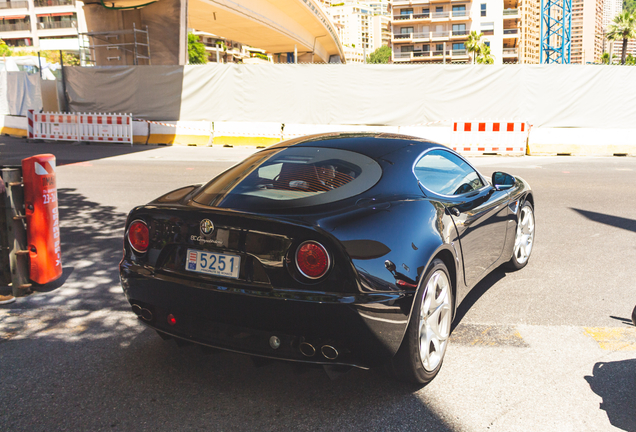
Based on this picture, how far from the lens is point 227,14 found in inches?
1239

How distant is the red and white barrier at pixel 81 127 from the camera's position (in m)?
19.4

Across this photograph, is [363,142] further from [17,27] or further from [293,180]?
[17,27]

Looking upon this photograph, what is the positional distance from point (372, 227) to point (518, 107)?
17409mm

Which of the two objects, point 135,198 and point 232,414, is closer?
point 232,414

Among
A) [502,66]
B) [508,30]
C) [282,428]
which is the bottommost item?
[282,428]

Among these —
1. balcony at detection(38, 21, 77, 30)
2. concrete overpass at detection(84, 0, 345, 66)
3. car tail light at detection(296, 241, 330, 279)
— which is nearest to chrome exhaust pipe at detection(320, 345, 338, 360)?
car tail light at detection(296, 241, 330, 279)

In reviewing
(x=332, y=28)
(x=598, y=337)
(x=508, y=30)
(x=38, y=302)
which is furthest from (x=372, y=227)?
(x=508, y=30)

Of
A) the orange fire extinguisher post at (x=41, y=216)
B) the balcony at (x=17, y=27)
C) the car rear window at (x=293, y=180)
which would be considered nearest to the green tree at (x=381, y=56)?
the balcony at (x=17, y=27)

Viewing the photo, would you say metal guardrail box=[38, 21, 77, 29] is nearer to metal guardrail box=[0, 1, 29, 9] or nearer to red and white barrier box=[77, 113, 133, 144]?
metal guardrail box=[0, 1, 29, 9]

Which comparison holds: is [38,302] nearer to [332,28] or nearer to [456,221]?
[456,221]

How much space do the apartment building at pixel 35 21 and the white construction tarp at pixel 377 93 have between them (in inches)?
3105

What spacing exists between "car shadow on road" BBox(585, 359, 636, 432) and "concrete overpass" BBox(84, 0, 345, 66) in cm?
2396

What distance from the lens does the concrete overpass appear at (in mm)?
23984

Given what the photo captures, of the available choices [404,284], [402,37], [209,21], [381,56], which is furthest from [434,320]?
[381,56]
